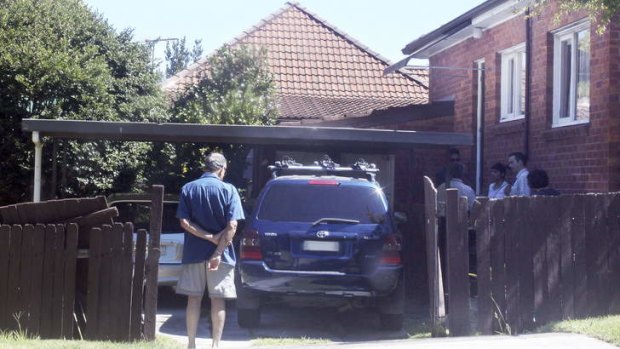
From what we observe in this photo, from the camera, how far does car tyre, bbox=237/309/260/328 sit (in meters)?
10.1

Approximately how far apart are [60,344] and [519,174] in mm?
6752

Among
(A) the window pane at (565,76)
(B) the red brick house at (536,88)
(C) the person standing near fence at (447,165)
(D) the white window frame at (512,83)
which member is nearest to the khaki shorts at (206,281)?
(B) the red brick house at (536,88)

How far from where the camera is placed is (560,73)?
43.8 feet

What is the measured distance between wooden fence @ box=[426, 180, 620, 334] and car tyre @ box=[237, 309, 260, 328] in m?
1.98

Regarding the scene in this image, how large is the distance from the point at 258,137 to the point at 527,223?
14.9 feet

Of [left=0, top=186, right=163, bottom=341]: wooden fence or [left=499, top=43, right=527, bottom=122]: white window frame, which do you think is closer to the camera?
[left=0, top=186, right=163, bottom=341]: wooden fence

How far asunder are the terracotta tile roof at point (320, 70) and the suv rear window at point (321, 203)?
1515 cm

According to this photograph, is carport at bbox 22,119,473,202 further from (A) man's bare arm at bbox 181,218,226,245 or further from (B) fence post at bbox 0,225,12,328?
(A) man's bare arm at bbox 181,218,226,245

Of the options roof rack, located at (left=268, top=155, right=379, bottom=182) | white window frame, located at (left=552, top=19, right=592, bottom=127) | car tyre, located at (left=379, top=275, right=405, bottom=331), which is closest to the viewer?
car tyre, located at (left=379, top=275, right=405, bottom=331)

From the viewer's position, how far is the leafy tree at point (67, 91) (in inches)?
630

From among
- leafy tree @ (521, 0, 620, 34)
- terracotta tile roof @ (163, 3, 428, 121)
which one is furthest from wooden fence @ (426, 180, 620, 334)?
terracotta tile roof @ (163, 3, 428, 121)

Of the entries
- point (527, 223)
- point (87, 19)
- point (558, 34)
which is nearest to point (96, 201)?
point (527, 223)

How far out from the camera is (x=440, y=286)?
930cm

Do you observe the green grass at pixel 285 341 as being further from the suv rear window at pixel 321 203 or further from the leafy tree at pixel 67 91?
the leafy tree at pixel 67 91
